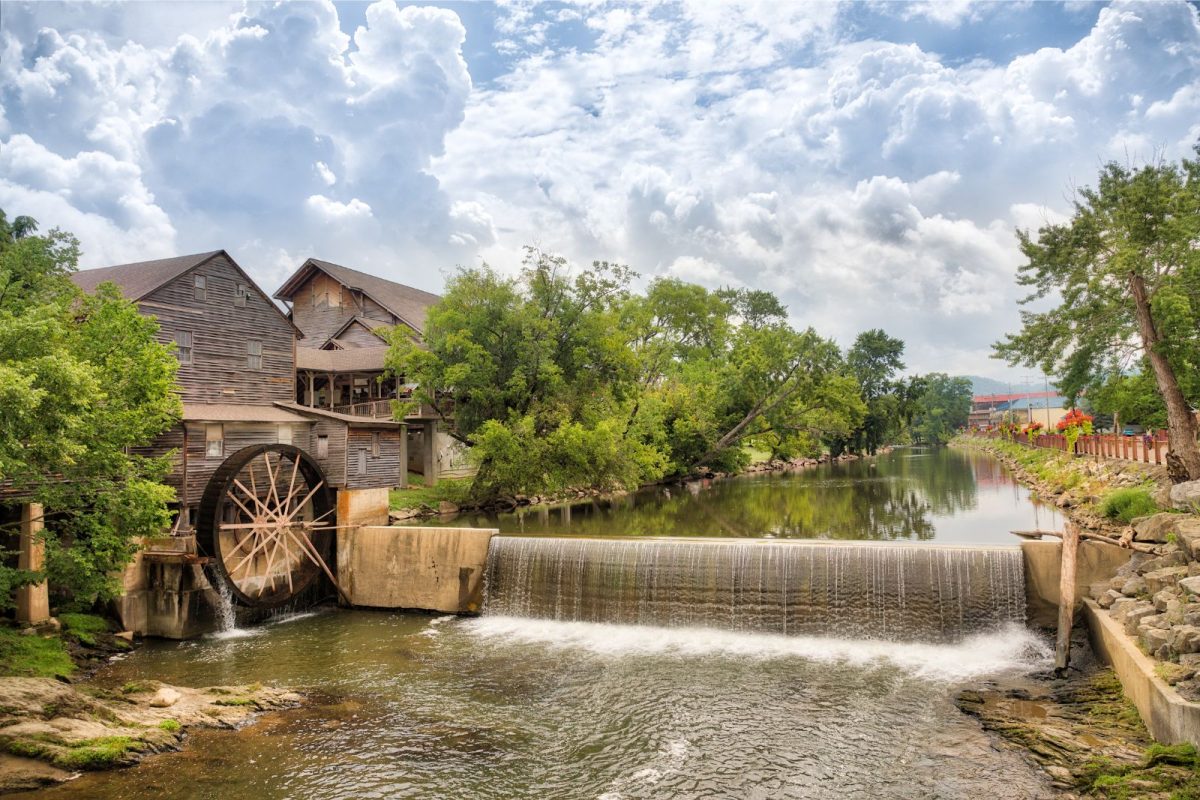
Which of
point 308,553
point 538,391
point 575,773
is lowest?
point 575,773

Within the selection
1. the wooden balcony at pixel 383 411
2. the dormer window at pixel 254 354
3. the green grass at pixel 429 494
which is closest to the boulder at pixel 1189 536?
the green grass at pixel 429 494

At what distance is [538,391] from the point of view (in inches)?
1069

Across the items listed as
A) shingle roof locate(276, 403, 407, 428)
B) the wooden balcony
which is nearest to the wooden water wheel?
shingle roof locate(276, 403, 407, 428)

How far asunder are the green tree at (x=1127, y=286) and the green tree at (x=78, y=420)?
62.9ft

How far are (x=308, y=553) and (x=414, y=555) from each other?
273 cm

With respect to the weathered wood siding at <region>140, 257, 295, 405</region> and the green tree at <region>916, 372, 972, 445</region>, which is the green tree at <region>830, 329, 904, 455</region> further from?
the weathered wood siding at <region>140, 257, 295, 405</region>

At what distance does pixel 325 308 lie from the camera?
1447 inches

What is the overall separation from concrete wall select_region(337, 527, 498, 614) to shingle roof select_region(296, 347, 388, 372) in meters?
14.0

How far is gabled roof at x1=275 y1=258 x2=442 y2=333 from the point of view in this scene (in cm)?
3503

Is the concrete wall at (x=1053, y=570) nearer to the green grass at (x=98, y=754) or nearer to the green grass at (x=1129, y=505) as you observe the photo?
the green grass at (x=1129, y=505)

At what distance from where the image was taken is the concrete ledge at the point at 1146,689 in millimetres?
7199

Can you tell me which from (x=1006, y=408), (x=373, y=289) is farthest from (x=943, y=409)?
(x=373, y=289)

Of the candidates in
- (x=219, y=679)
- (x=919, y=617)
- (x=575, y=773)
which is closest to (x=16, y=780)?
(x=219, y=679)

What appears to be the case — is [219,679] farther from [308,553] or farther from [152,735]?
[308,553]
